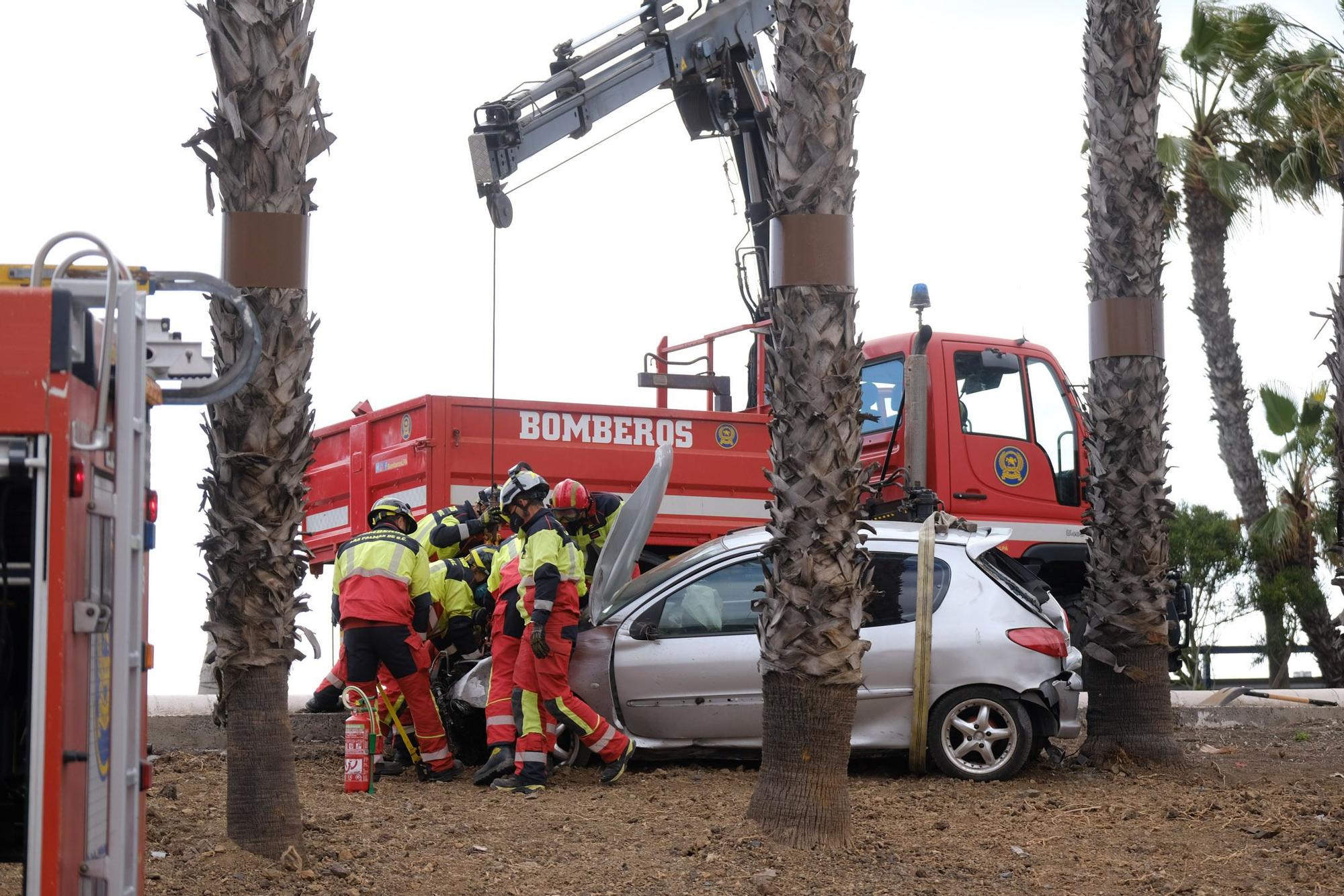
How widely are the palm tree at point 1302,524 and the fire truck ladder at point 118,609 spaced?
21044 mm

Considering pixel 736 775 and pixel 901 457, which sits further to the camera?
pixel 901 457

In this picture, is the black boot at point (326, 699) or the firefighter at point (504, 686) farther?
the black boot at point (326, 699)

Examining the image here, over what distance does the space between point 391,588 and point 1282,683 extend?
19147 mm

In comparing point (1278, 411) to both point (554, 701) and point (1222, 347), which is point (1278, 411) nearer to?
point (1222, 347)

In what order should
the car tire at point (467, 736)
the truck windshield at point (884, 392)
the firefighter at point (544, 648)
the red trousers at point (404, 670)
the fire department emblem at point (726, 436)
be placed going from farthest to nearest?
the truck windshield at point (884, 392), the fire department emblem at point (726, 436), the car tire at point (467, 736), the red trousers at point (404, 670), the firefighter at point (544, 648)

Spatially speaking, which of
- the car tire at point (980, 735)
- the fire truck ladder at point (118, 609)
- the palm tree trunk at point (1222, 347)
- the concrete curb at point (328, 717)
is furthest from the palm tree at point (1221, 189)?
the fire truck ladder at point (118, 609)

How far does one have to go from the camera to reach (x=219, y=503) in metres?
6.46

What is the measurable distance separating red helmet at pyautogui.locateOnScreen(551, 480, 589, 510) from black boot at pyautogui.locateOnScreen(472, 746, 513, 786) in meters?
1.63

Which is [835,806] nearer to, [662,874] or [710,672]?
[662,874]

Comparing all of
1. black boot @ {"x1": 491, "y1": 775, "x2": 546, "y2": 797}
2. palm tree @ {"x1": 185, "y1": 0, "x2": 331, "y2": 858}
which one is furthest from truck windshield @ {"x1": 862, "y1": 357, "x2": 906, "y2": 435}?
palm tree @ {"x1": 185, "y1": 0, "x2": 331, "y2": 858}

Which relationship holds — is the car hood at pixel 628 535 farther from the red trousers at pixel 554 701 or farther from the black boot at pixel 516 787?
the black boot at pixel 516 787

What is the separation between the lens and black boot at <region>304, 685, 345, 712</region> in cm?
1087

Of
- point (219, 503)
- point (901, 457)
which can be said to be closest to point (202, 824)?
point (219, 503)

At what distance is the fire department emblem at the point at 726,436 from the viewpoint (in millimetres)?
12305
